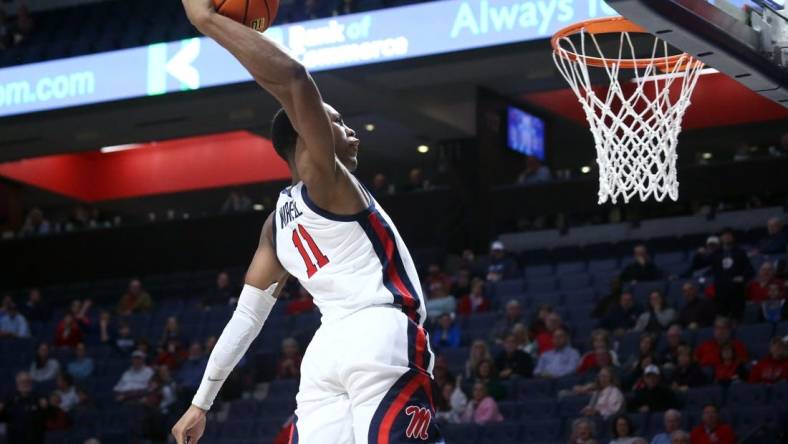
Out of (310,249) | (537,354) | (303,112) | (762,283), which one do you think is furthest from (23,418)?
(303,112)

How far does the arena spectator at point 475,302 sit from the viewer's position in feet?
45.9

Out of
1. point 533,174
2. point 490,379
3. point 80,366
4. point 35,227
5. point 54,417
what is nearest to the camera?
point 490,379

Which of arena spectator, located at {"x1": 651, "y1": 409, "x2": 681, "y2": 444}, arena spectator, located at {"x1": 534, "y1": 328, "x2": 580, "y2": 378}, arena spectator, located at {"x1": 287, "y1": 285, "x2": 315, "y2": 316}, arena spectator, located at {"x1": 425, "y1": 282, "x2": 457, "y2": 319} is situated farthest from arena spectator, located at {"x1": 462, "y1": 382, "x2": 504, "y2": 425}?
arena spectator, located at {"x1": 287, "y1": 285, "x2": 315, "y2": 316}

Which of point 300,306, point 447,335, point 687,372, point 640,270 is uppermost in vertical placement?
point 640,270

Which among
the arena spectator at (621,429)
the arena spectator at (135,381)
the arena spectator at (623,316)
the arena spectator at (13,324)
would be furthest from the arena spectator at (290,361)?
the arena spectator at (13,324)

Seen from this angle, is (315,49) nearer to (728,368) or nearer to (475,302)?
(475,302)

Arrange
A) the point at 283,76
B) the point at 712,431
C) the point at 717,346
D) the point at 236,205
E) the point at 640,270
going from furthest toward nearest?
the point at 236,205
the point at 640,270
the point at 717,346
the point at 712,431
the point at 283,76

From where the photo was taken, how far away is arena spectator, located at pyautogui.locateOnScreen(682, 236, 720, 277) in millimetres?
12650

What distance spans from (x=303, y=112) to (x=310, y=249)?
18.9 inches

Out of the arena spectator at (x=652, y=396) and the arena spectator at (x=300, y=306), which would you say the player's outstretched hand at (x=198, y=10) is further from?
the arena spectator at (x=300, y=306)

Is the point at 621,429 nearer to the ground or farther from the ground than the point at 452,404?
nearer to the ground

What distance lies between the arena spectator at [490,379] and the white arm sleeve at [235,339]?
25.9 feet

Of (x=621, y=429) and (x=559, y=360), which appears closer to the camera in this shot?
(x=621, y=429)

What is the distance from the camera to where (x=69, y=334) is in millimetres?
16016
